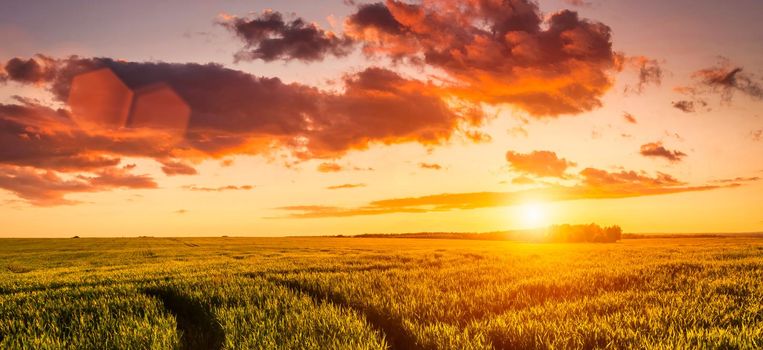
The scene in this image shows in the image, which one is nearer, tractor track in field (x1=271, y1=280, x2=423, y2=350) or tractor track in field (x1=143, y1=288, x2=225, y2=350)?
tractor track in field (x1=271, y1=280, x2=423, y2=350)

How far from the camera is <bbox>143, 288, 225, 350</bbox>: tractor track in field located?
18.8 ft

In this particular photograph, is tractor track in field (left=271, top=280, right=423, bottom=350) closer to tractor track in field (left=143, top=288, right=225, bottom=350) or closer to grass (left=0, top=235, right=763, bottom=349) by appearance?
grass (left=0, top=235, right=763, bottom=349)

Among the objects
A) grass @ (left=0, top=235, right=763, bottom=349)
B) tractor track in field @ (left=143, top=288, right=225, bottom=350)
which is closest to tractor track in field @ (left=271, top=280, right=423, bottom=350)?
grass @ (left=0, top=235, right=763, bottom=349)

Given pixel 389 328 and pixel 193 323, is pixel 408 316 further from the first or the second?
pixel 193 323

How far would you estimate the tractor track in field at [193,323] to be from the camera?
5721 millimetres

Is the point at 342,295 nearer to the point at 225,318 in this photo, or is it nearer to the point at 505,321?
the point at 225,318

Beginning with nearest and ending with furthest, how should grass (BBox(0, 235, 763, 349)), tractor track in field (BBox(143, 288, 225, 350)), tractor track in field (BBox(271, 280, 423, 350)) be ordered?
grass (BBox(0, 235, 763, 349))
tractor track in field (BBox(271, 280, 423, 350))
tractor track in field (BBox(143, 288, 225, 350))

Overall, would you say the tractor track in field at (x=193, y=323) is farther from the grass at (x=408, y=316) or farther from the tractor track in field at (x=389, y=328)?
the tractor track in field at (x=389, y=328)

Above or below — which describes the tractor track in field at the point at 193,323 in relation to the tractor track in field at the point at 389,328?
below

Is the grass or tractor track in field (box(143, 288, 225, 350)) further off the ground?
the grass

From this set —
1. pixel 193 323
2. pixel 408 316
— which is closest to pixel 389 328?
pixel 408 316

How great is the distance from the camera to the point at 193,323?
23.0 feet

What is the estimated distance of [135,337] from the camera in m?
5.59

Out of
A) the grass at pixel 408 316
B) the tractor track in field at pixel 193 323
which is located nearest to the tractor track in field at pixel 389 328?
the grass at pixel 408 316
